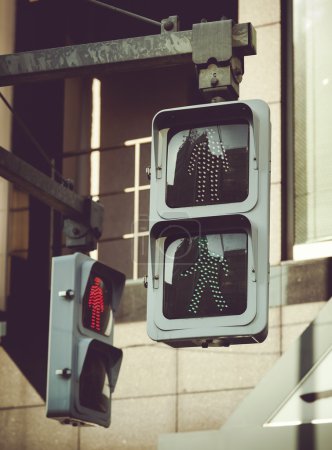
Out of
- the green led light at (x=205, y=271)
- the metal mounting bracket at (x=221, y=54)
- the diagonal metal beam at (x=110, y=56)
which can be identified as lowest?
the green led light at (x=205, y=271)

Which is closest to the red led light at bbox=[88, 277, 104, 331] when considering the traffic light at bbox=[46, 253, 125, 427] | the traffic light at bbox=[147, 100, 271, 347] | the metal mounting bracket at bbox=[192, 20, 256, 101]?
the traffic light at bbox=[46, 253, 125, 427]

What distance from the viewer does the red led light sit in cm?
926

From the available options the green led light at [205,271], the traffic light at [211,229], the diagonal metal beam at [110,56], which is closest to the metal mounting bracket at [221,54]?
the diagonal metal beam at [110,56]

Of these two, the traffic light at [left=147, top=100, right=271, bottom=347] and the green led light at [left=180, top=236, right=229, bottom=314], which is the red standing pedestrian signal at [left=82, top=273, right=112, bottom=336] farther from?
the green led light at [left=180, top=236, right=229, bottom=314]

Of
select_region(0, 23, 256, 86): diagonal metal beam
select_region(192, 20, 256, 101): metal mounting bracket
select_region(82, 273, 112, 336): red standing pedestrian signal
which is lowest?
select_region(82, 273, 112, 336): red standing pedestrian signal

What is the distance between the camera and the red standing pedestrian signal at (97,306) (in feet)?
30.1

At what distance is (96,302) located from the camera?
30.6 ft

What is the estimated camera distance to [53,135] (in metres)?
15.3

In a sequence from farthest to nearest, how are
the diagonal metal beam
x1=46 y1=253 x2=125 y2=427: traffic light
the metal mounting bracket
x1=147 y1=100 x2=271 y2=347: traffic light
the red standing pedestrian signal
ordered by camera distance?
the red standing pedestrian signal < x1=46 y1=253 x2=125 y2=427: traffic light < the diagonal metal beam < the metal mounting bracket < x1=147 y1=100 x2=271 y2=347: traffic light

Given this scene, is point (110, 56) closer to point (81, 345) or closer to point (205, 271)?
point (205, 271)

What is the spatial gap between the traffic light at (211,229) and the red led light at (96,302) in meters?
3.26

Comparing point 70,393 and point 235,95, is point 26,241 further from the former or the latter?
point 235,95

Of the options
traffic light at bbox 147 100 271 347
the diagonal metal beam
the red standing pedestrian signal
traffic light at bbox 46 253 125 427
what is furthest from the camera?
the red standing pedestrian signal

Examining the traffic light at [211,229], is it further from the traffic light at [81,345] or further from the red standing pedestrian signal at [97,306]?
the red standing pedestrian signal at [97,306]
